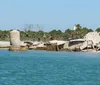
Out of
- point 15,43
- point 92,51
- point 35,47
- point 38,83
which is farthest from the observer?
point 35,47

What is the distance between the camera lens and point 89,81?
3884 centimetres

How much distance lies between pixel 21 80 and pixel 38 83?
245cm

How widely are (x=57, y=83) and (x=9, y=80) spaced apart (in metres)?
Answer: 4.15

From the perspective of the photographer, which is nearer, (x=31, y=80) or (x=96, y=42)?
(x=31, y=80)

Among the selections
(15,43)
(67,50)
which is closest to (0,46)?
(67,50)

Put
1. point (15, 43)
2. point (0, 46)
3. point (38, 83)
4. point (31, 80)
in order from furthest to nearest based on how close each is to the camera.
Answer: point (0, 46)
point (15, 43)
point (31, 80)
point (38, 83)

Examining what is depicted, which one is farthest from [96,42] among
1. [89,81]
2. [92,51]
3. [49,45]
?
[89,81]

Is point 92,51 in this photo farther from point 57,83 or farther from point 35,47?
point 57,83

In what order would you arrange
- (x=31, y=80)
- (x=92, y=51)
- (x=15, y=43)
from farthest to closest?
1. (x=92, y=51)
2. (x=15, y=43)
3. (x=31, y=80)

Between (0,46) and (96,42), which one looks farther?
(0,46)

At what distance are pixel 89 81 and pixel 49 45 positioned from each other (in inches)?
4404

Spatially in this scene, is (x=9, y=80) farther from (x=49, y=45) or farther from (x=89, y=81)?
(x=49, y=45)

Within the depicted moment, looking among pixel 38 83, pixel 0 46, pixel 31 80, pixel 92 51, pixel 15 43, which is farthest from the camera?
pixel 0 46

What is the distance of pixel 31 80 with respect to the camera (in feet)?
127
